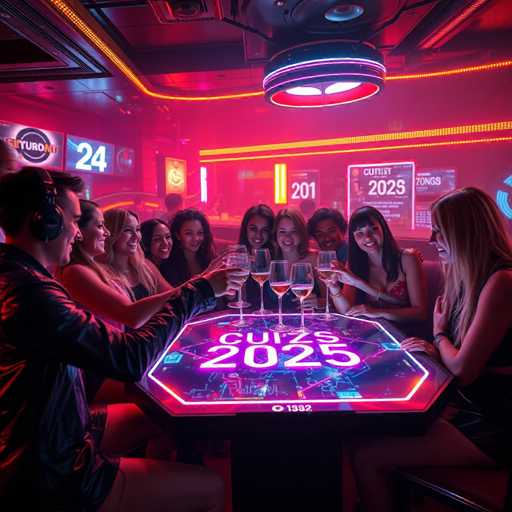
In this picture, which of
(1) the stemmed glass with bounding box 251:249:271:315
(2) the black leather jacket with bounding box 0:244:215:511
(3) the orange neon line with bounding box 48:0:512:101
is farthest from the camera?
(3) the orange neon line with bounding box 48:0:512:101

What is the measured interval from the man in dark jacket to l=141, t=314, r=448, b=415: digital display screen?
0.21 m

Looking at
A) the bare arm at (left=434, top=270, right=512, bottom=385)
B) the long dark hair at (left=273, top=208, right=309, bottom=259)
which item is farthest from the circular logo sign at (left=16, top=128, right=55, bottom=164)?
the bare arm at (left=434, top=270, right=512, bottom=385)

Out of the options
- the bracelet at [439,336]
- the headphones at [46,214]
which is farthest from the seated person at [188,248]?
the headphones at [46,214]

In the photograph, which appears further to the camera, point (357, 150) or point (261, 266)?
point (357, 150)

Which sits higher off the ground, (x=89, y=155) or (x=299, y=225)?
(x=89, y=155)

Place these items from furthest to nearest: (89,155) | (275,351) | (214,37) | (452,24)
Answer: (89,155) < (214,37) < (452,24) < (275,351)

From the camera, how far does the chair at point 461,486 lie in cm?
105

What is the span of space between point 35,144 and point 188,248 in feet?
14.6

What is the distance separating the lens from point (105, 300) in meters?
1.78

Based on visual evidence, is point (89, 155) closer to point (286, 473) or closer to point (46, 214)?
point (46, 214)

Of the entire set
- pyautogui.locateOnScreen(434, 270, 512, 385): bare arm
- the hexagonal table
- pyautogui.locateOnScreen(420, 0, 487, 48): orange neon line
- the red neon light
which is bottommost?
the hexagonal table

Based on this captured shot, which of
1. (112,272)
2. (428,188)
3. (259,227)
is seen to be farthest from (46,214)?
(428,188)

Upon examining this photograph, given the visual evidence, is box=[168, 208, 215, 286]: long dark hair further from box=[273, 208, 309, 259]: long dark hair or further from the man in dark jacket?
the man in dark jacket

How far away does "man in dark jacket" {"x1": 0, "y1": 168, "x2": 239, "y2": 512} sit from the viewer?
985 millimetres
